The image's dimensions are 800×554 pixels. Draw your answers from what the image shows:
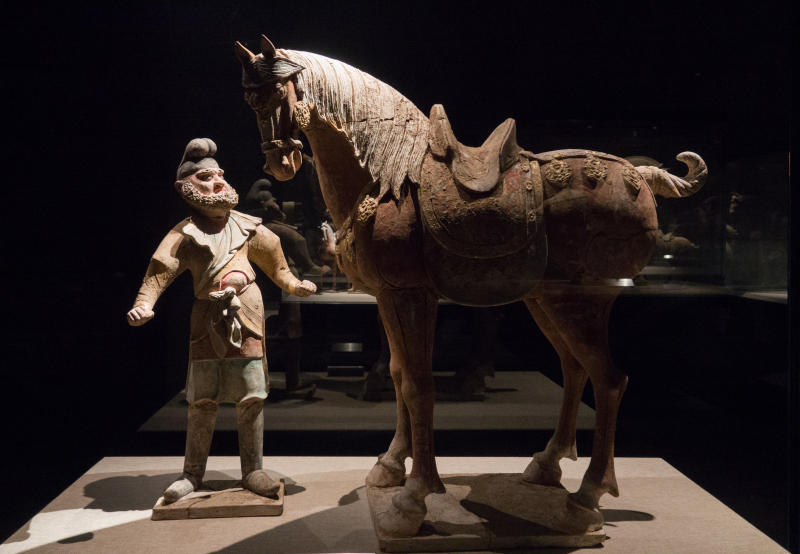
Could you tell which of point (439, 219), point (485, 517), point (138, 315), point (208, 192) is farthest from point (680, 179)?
point (138, 315)

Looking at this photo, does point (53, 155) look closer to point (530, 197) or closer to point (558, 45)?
point (530, 197)

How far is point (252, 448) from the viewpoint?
2479 mm

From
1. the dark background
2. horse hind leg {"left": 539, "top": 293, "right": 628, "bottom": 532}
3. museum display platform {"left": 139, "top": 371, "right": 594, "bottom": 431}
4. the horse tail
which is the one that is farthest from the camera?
museum display platform {"left": 139, "top": 371, "right": 594, "bottom": 431}

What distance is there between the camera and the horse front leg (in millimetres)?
2039

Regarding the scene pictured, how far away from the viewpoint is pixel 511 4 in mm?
2713

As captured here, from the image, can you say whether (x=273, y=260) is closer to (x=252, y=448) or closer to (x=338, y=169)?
(x=338, y=169)

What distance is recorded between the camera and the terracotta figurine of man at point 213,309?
2.35 meters

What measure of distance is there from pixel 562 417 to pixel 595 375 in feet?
1.34

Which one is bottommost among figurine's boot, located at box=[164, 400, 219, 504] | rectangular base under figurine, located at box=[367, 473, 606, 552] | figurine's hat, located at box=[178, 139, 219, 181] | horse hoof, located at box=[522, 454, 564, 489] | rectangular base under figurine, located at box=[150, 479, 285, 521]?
rectangular base under figurine, located at box=[150, 479, 285, 521]

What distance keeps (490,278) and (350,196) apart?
0.55m

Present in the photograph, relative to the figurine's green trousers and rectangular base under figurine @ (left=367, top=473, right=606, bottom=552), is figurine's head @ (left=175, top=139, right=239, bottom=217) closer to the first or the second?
the figurine's green trousers

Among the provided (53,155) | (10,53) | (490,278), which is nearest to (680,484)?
(490,278)

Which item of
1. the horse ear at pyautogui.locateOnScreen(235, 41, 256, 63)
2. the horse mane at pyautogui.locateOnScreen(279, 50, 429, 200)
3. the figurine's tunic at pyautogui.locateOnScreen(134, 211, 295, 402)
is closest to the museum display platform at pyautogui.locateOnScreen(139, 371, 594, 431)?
the figurine's tunic at pyautogui.locateOnScreen(134, 211, 295, 402)

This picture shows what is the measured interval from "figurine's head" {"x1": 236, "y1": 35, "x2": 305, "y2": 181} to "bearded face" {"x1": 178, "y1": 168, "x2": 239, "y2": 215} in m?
0.46
